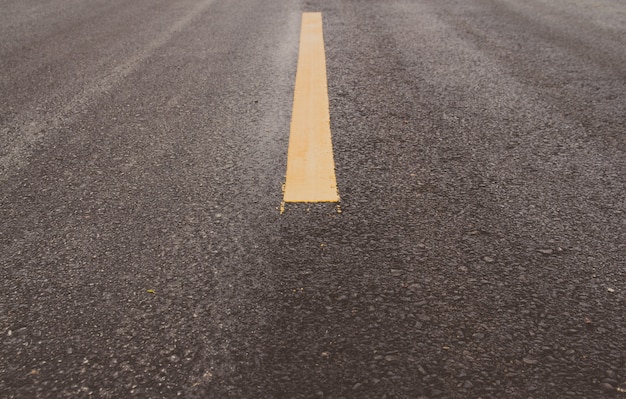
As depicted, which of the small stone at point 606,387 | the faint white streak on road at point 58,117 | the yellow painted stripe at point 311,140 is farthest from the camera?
the faint white streak on road at point 58,117

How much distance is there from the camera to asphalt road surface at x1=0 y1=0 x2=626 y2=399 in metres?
1.29

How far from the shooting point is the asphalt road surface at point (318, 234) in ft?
4.23

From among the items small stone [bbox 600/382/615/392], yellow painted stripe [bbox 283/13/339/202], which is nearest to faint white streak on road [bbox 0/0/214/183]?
yellow painted stripe [bbox 283/13/339/202]

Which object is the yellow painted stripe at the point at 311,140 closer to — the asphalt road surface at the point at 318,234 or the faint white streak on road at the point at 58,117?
the asphalt road surface at the point at 318,234

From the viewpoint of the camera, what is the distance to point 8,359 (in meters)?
1.31

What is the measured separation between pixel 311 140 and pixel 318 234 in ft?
2.59

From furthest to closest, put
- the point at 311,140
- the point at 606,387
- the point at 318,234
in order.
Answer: the point at 311,140
the point at 318,234
the point at 606,387

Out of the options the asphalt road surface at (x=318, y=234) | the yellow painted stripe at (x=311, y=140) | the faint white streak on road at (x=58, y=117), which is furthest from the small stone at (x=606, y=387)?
the faint white streak on road at (x=58, y=117)

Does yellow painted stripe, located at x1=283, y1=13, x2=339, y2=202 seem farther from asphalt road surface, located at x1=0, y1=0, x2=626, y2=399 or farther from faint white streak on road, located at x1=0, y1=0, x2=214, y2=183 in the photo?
faint white streak on road, located at x1=0, y1=0, x2=214, y2=183

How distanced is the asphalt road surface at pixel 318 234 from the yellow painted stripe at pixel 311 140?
0.05m

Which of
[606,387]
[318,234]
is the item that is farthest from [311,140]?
[606,387]

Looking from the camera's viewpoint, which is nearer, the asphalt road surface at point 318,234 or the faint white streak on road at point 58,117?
the asphalt road surface at point 318,234

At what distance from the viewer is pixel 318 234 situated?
179 centimetres

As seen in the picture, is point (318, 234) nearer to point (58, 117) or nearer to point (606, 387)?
point (606, 387)
